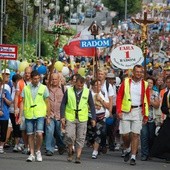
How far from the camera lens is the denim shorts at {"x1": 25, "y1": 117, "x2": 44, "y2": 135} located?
1711 cm

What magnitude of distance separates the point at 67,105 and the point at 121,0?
283ft

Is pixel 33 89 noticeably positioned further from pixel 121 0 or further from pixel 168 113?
pixel 121 0

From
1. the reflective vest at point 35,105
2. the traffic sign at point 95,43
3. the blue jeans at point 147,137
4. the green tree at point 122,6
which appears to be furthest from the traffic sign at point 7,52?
the green tree at point 122,6

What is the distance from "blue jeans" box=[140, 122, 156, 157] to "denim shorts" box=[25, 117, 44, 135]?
2268mm

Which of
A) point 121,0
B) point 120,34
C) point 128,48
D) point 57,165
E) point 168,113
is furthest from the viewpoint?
point 121,0

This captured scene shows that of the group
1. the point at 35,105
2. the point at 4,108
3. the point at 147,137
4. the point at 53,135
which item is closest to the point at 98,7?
the point at 53,135

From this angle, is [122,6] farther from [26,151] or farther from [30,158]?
[30,158]

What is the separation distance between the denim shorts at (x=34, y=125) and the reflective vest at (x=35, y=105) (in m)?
Answer: 0.09

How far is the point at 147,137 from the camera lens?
1845cm

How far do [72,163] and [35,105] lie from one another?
1225 mm

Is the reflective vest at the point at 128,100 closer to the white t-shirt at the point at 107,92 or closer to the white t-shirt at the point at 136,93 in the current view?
the white t-shirt at the point at 136,93

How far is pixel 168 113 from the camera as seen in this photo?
17922mm

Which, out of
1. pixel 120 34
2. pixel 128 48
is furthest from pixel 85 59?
pixel 128 48

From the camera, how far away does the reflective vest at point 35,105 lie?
17125 mm
